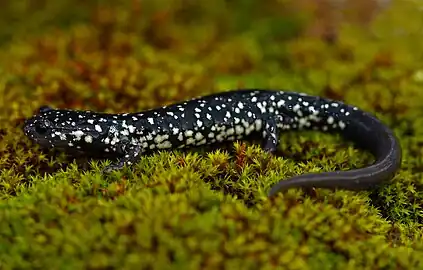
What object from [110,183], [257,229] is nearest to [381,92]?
[257,229]

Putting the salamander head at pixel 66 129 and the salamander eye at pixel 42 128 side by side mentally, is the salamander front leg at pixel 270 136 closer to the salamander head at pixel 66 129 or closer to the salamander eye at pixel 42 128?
the salamander head at pixel 66 129

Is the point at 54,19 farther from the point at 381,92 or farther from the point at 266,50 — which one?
the point at 381,92

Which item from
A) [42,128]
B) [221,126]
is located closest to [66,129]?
[42,128]

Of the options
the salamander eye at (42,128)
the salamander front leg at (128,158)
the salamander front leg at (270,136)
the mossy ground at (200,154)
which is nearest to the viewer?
the mossy ground at (200,154)

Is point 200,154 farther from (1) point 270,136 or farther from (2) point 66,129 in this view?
(2) point 66,129

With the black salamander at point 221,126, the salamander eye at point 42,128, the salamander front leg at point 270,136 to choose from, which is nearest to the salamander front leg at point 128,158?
the black salamander at point 221,126

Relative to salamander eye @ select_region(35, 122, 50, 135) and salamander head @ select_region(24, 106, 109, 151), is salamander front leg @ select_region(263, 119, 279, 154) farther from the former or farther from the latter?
salamander eye @ select_region(35, 122, 50, 135)

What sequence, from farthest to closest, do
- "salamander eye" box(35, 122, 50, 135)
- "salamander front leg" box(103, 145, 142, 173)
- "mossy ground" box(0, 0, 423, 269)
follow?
"salamander eye" box(35, 122, 50, 135)
"salamander front leg" box(103, 145, 142, 173)
"mossy ground" box(0, 0, 423, 269)

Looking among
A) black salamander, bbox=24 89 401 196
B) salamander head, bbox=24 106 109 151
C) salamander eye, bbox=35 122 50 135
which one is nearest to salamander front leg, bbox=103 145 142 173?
black salamander, bbox=24 89 401 196
